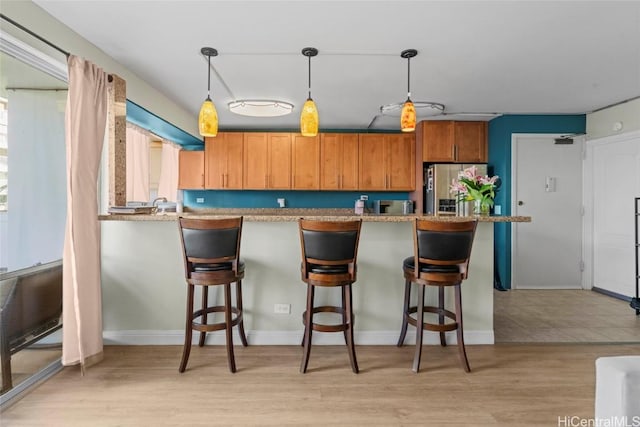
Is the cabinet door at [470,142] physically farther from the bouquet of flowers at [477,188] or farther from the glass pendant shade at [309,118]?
the glass pendant shade at [309,118]

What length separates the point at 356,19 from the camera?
2.23m

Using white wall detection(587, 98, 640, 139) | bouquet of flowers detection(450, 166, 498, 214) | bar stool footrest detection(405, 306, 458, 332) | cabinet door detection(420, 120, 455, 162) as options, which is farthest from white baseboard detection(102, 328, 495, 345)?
white wall detection(587, 98, 640, 139)

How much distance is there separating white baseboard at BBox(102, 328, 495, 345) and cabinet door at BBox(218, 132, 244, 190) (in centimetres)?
291

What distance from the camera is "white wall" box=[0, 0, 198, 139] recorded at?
1.98 meters

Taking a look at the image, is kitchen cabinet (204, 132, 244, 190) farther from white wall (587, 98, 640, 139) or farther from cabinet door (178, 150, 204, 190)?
white wall (587, 98, 640, 139)

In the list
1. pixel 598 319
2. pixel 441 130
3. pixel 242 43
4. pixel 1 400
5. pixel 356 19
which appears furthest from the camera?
pixel 441 130

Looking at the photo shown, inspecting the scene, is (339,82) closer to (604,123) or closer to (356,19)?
(356,19)

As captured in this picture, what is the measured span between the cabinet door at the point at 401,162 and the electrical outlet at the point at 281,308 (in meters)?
3.07

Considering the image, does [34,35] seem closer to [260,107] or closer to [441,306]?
[260,107]

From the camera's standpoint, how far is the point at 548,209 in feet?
15.1

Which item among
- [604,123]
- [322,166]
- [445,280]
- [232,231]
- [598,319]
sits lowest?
[598,319]

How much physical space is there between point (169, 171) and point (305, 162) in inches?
83.2

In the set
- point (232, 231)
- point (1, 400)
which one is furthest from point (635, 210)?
point (1, 400)

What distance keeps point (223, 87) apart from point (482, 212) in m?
2.78
